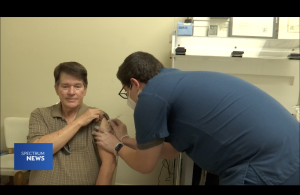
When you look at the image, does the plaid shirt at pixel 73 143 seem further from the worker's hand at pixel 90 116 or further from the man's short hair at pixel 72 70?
the man's short hair at pixel 72 70

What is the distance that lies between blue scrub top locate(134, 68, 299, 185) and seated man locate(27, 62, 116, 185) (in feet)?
1.26

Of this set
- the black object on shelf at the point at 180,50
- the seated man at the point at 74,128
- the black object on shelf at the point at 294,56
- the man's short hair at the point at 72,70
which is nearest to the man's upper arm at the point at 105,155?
the seated man at the point at 74,128

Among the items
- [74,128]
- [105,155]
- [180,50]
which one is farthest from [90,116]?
[180,50]

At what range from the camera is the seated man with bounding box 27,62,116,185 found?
984 mm

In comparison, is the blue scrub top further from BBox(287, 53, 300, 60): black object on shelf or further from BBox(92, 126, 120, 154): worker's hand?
BBox(287, 53, 300, 60): black object on shelf

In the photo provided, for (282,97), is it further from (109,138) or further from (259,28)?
(109,138)

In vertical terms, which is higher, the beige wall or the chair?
the beige wall

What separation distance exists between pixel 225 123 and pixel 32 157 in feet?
2.41

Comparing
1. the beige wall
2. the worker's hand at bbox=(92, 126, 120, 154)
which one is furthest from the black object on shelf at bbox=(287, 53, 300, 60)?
the worker's hand at bbox=(92, 126, 120, 154)

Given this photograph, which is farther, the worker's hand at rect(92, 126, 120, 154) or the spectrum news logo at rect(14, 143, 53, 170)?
the worker's hand at rect(92, 126, 120, 154)

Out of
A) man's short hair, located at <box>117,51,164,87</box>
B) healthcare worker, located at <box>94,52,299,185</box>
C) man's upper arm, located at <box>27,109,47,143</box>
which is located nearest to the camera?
healthcare worker, located at <box>94,52,299,185</box>

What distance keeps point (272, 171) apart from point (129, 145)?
61 centimetres

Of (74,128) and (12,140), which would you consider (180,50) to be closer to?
(74,128)

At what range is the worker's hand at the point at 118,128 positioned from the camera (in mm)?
1051
